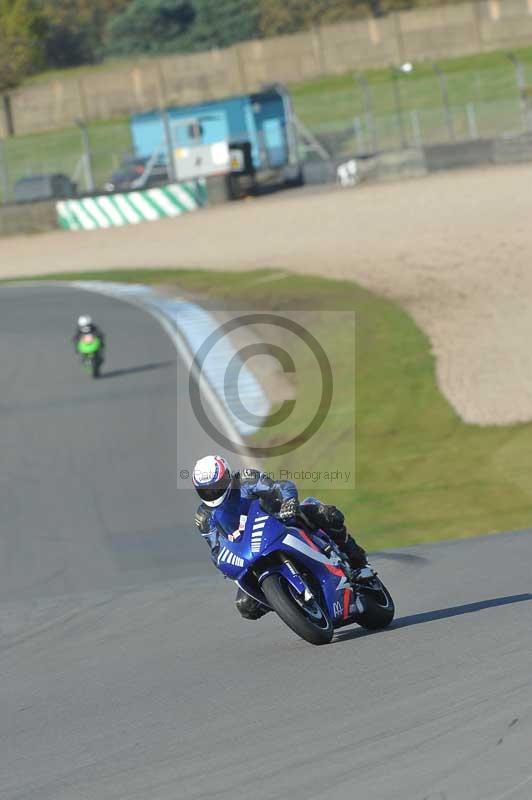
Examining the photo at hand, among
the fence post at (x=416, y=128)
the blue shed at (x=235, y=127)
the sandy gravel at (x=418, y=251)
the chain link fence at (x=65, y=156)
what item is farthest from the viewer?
the chain link fence at (x=65, y=156)

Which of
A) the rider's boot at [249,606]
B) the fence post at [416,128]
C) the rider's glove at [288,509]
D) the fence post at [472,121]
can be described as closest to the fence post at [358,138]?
the fence post at [416,128]

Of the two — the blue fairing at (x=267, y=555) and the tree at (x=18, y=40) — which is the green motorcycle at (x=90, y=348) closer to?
the blue fairing at (x=267, y=555)

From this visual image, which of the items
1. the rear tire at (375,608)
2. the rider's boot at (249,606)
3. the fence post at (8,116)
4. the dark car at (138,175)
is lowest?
the rear tire at (375,608)

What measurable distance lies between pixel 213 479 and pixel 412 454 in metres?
8.90

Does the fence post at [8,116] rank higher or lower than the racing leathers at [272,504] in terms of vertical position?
higher

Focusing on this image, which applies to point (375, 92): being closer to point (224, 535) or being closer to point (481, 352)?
point (481, 352)

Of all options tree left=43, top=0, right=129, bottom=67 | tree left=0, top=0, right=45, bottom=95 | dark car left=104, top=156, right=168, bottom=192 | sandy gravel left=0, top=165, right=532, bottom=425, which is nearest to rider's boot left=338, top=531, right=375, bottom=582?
sandy gravel left=0, top=165, right=532, bottom=425

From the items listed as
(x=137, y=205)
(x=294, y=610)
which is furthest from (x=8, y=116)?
(x=294, y=610)

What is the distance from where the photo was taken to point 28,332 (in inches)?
1101

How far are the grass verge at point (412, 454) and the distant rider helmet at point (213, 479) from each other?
569cm

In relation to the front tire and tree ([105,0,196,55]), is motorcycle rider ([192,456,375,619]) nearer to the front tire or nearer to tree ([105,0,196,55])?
the front tire

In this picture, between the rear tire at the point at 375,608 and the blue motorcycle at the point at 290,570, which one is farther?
the rear tire at the point at 375,608

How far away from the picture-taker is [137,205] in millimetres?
44938

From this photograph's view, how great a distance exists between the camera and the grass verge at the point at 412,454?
1372cm
